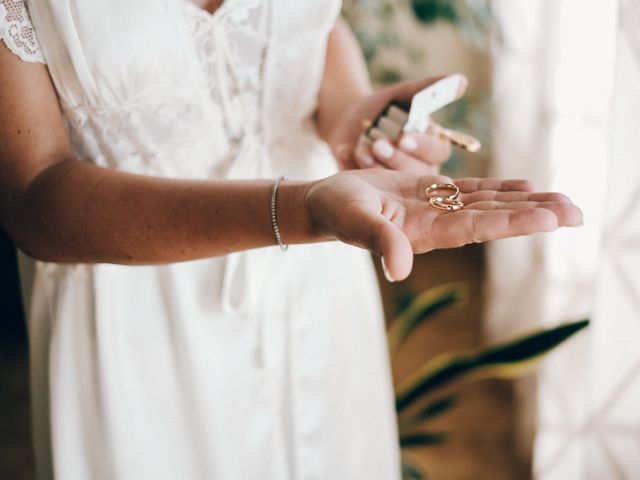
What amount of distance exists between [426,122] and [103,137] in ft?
1.38

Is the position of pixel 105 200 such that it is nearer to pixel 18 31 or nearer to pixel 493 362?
pixel 18 31

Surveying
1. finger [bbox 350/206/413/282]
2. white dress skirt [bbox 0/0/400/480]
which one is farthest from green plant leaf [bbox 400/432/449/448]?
finger [bbox 350/206/413/282]

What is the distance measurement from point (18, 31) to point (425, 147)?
0.49 meters

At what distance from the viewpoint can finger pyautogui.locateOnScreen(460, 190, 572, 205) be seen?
22.5 inches

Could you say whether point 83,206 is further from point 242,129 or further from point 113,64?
point 242,129

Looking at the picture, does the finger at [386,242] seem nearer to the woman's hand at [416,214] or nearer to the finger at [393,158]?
the woman's hand at [416,214]

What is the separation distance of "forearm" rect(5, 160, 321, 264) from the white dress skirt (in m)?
0.10

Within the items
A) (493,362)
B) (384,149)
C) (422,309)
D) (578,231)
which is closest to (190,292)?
(384,149)

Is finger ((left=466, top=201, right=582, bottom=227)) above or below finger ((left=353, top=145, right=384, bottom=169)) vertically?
above

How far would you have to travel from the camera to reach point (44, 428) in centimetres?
86

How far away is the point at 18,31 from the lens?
1.98 ft

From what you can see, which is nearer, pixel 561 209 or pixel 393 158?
pixel 561 209

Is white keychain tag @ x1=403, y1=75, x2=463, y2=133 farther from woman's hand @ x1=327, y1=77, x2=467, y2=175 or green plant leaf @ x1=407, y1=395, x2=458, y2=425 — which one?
green plant leaf @ x1=407, y1=395, x2=458, y2=425

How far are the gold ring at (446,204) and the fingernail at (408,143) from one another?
192 mm
